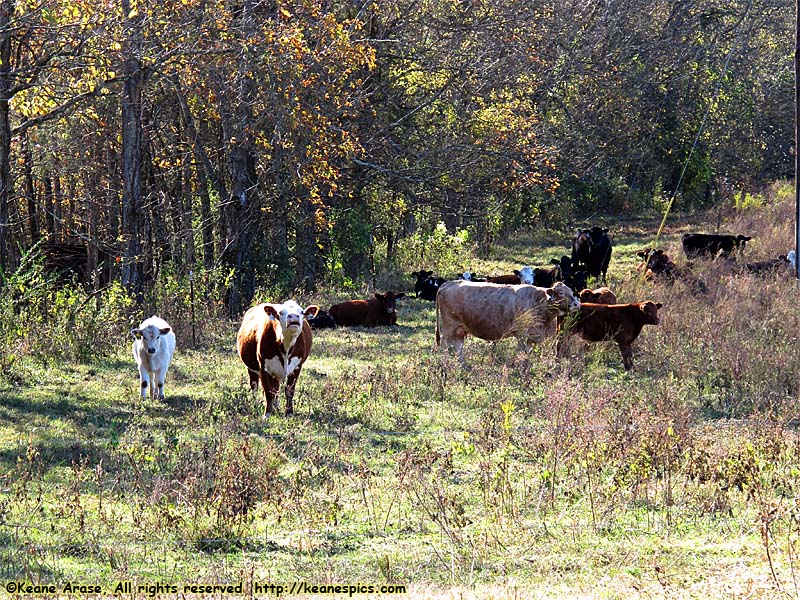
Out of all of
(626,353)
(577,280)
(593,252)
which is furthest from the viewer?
(593,252)

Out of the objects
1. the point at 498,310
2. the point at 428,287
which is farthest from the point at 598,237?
the point at 498,310

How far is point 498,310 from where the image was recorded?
15.2m

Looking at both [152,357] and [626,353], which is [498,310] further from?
[152,357]

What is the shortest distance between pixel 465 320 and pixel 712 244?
1267 centimetres

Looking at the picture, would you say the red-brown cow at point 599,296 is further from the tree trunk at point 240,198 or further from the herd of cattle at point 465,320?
the tree trunk at point 240,198

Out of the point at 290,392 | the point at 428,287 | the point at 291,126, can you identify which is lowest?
the point at 290,392

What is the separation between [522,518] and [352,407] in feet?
14.9

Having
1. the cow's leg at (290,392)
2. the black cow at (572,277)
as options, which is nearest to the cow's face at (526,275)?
the black cow at (572,277)

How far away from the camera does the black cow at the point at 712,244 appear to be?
25.7m

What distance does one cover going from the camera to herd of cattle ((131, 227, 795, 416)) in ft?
38.6

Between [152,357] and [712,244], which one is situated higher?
[712,244]

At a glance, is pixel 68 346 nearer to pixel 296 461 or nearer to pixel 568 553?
pixel 296 461

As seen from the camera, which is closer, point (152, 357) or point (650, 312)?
point (152, 357)

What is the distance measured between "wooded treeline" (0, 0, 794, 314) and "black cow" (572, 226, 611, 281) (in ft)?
4.76
